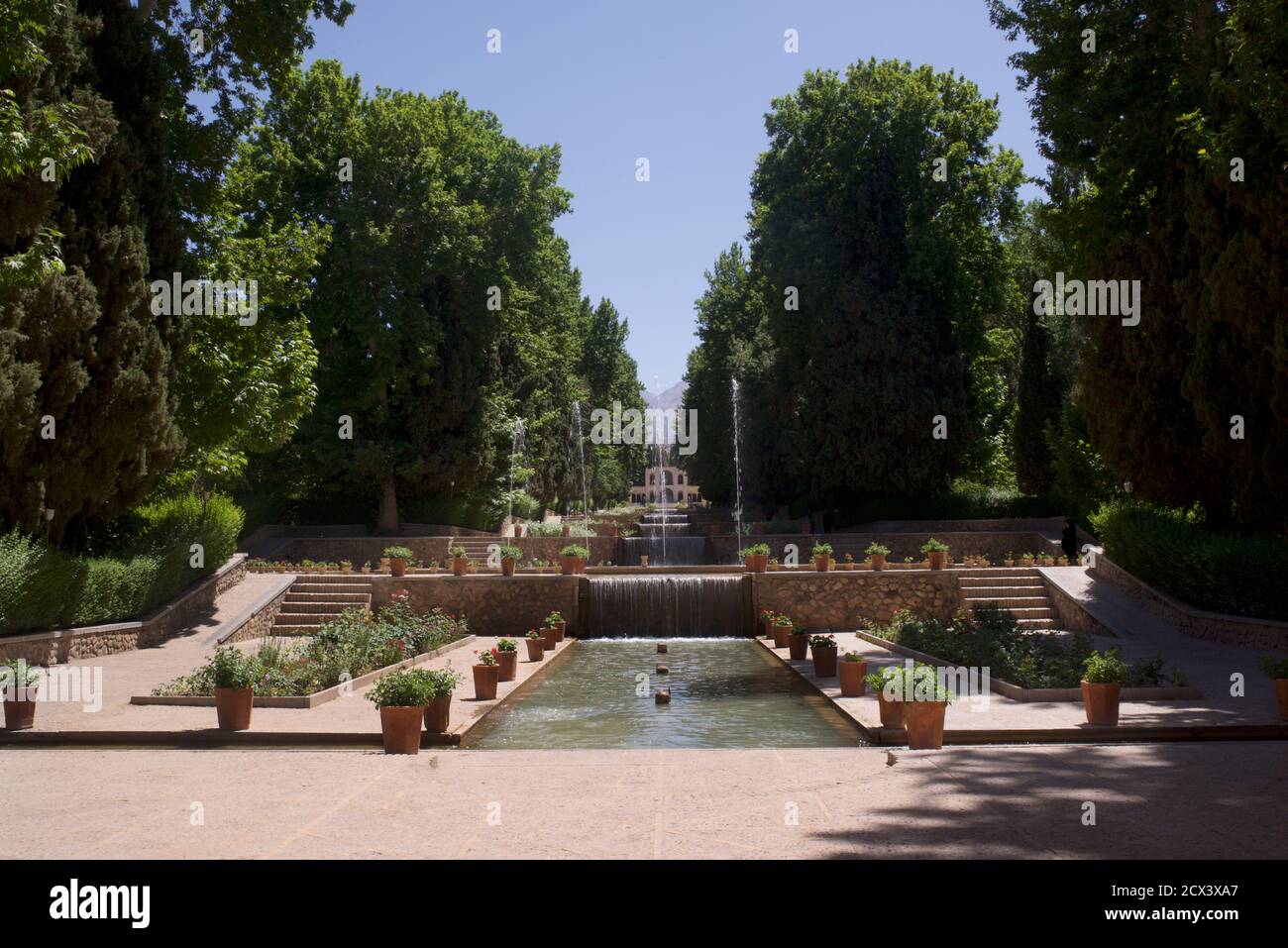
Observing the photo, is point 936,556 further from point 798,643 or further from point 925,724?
point 925,724

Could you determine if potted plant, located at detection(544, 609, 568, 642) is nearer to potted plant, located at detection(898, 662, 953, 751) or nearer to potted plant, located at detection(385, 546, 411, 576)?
potted plant, located at detection(385, 546, 411, 576)

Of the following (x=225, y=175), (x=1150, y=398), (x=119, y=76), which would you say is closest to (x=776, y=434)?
(x=1150, y=398)

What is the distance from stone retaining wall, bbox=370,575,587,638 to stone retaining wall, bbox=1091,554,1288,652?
11667 mm

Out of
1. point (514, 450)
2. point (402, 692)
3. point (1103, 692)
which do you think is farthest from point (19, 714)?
point (514, 450)

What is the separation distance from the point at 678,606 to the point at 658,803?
15433mm

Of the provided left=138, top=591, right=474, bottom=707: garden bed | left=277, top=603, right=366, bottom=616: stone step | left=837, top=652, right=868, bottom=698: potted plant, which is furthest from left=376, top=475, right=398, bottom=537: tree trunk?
left=837, top=652, right=868, bottom=698: potted plant

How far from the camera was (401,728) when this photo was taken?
9148 mm

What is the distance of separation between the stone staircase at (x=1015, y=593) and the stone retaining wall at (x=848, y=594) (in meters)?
0.53

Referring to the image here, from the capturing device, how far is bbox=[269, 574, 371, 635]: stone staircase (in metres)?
21.1

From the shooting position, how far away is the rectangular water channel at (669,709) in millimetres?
10484

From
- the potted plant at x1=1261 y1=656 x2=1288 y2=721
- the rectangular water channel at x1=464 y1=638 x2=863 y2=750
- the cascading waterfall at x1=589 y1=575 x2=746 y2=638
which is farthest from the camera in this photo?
the cascading waterfall at x1=589 y1=575 x2=746 y2=638

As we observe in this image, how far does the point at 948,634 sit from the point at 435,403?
A: 21.3m

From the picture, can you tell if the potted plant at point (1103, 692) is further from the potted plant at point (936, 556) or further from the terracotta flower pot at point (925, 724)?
the potted plant at point (936, 556)
